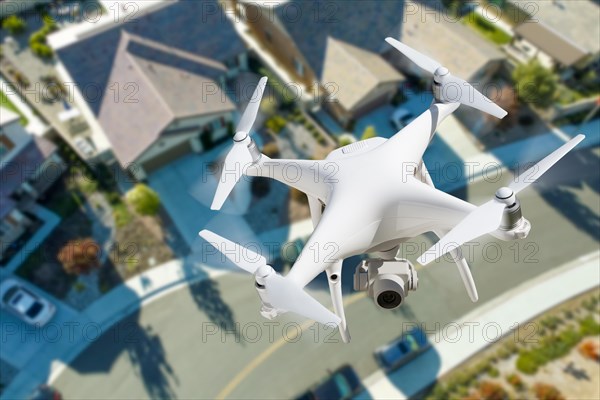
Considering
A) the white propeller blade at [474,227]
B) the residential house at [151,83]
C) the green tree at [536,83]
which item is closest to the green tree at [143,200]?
the residential house at [151,83]

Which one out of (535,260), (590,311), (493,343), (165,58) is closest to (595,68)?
(535,260)

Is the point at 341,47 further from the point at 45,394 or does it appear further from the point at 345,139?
the point at 45,394

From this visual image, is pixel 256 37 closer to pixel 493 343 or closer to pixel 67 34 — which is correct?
pixel 67 34

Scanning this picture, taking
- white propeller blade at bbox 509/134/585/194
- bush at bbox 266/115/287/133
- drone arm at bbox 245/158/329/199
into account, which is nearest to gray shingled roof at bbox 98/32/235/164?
bush at bbox 266/115/287/133

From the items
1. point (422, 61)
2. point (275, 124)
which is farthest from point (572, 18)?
point (275, 124)

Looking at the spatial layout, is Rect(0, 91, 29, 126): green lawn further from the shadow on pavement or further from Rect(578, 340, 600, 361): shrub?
Rect(578, 340, 600, 361): shrub

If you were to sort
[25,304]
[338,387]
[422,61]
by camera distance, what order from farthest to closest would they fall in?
[25,304]
[338,387]
[422,61]

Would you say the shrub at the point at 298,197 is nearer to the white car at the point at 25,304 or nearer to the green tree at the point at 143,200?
the green tree at the point at 143,200
